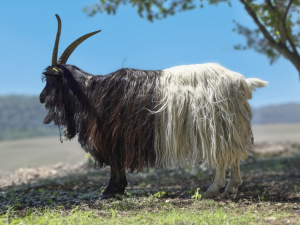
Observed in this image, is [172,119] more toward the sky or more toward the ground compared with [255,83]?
more toward the ground

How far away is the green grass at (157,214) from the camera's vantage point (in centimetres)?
315

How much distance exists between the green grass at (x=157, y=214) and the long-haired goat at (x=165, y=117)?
45 centimetres

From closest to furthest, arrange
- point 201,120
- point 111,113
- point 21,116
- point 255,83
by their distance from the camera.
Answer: point 201,120 < point 111,113 < point 255,83 < point 21,116

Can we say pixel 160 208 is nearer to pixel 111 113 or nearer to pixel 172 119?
pixel 172 119

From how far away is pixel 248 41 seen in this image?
26.9 ft

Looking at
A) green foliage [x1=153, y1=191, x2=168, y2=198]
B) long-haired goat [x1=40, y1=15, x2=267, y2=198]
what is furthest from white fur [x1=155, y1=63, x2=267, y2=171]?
green foliage [x1=153, y1=191, x2=168, y2=198]

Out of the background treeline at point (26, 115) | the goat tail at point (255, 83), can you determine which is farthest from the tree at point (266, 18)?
the background treeline at point (26, 115)

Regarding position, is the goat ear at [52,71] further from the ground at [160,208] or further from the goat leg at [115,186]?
the ground at [160,208]

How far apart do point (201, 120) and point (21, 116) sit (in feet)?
98.9

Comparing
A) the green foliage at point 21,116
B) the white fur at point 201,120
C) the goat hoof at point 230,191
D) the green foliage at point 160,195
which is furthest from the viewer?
the green foliage at point 21,116

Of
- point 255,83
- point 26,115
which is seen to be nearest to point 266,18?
point 255,83

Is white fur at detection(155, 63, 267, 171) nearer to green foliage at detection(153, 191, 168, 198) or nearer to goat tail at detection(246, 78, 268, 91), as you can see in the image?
goat tail at detection(246, 78, 268, 91)

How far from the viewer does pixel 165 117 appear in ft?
13.2

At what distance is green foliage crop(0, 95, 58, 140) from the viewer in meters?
28.3
